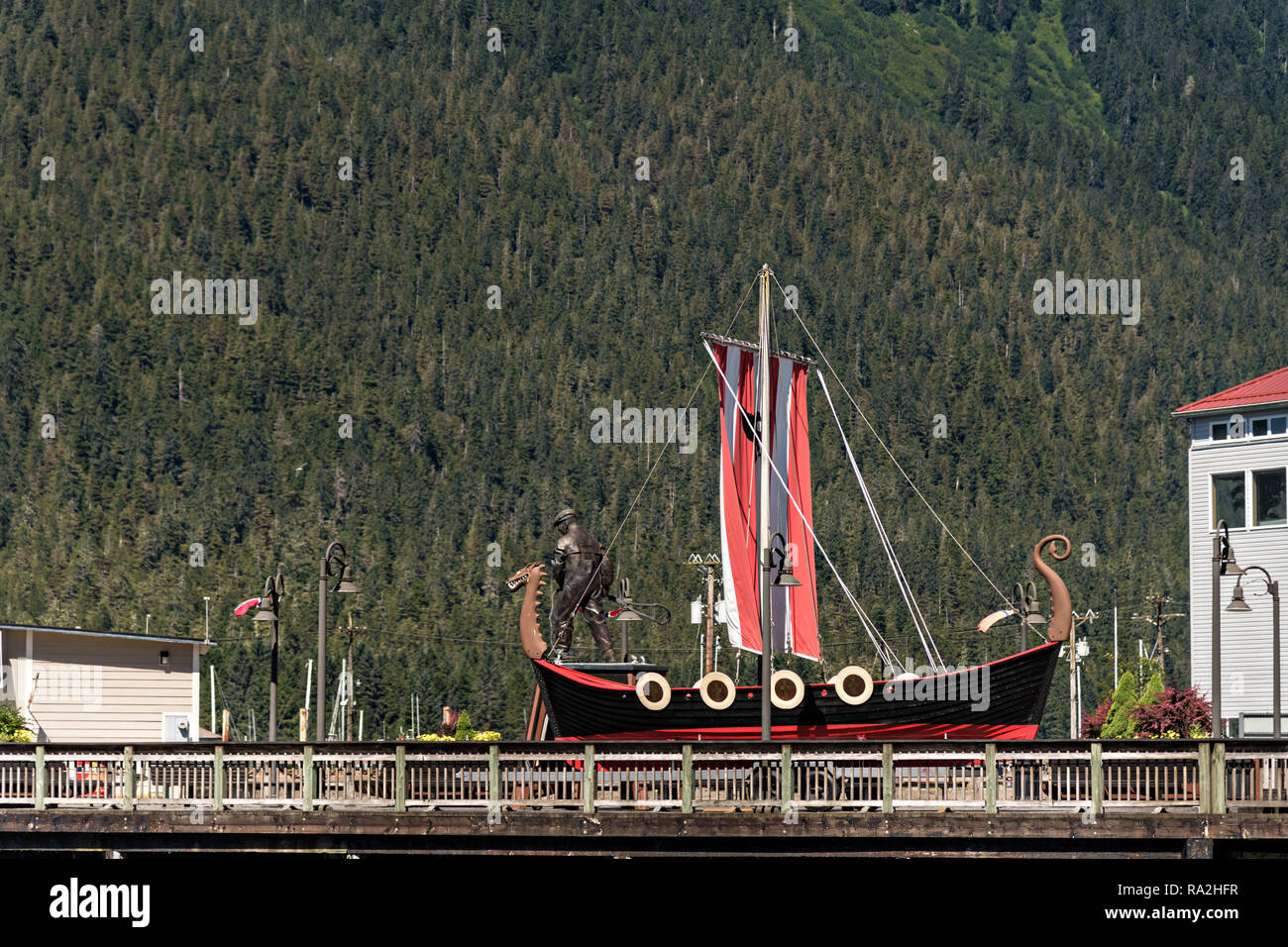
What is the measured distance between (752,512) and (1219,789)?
22.6m

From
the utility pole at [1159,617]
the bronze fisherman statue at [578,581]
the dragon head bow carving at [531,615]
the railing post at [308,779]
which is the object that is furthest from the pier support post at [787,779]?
the utility pole at [1159,617]

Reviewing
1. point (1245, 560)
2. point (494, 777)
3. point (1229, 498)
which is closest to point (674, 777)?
point (494, 777)

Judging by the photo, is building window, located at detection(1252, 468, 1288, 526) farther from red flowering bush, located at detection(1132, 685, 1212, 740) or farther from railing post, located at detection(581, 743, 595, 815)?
railing post, located at detection(581, 743, 595, 815)

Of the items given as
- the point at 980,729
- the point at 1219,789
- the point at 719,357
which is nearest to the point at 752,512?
the point at 719,357

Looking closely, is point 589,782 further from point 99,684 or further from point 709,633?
point 99,684

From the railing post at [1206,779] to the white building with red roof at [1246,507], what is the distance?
2561 cm

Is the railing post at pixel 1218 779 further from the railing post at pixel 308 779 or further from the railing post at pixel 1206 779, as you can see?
the railing post at pixel 308 779

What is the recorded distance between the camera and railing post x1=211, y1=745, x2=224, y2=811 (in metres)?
30.6

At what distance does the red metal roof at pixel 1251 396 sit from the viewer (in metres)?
54.4

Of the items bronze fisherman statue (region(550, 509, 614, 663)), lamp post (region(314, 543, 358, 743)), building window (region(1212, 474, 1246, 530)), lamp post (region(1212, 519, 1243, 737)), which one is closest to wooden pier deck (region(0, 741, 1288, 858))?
lamp post (region(314, 543, 358, 743))

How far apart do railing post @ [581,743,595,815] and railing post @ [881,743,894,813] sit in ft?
12.9

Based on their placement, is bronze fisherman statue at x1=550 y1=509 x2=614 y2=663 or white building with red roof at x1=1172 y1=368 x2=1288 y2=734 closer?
bronze fisherman statue at x1=550 y1=509 x2=614 y2=663
